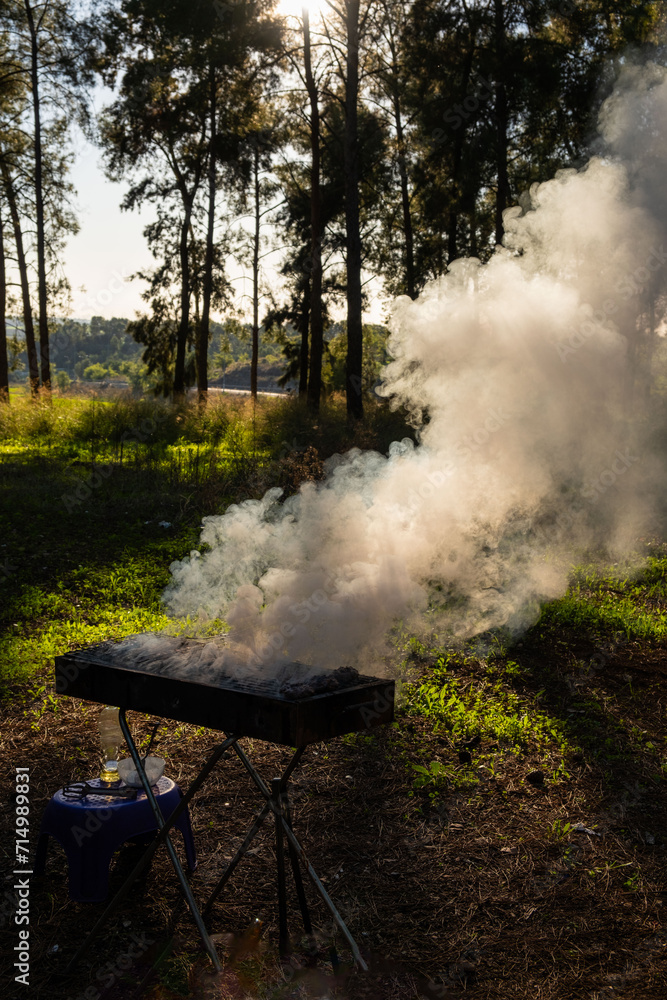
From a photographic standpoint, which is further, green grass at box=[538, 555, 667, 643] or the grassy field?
green grass at box=[538, 555, 667, 643]

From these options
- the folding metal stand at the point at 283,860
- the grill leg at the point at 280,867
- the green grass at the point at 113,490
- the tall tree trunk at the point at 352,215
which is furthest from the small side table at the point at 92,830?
the tall tree trunk at the point at 352,215

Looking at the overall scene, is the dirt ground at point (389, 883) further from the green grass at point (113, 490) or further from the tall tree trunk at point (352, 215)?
the tall tree trunk at point (352, 215)

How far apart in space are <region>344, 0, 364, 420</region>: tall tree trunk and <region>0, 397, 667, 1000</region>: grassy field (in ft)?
22.4

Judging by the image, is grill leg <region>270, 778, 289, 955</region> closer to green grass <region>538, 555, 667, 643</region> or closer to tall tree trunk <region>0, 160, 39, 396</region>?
green grass <region>538, 555, 667, 643</region>

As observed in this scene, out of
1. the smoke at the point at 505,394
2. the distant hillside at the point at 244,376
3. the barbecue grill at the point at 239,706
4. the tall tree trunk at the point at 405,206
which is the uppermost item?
the tall tree trunk at the point at 405,206

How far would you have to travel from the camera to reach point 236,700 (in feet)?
9.56

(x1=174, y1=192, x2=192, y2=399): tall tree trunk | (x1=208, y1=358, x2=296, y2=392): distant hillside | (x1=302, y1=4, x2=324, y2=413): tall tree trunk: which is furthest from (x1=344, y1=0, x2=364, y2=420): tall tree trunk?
(x1=208, y1=358, x2=296, y2=392): distant hillside

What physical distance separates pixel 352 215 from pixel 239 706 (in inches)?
499

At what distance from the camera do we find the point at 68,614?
718 cm

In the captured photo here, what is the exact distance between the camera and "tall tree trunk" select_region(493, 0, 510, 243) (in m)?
15.9

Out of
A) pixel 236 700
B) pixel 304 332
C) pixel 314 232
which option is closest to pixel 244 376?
pixel 304 332

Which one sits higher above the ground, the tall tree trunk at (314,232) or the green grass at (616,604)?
the tall tree trunk at (314,232)

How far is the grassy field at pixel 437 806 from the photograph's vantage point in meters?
3.11

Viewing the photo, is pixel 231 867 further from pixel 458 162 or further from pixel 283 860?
pixel 458 162
